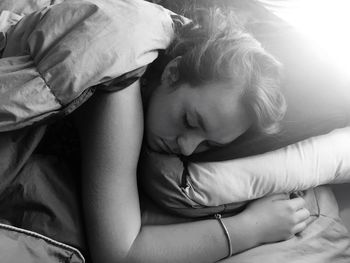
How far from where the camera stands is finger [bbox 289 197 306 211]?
3.22 ft

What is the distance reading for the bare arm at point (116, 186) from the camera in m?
0.78

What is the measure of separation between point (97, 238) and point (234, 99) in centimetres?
34

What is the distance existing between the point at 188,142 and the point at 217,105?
9 centimetres

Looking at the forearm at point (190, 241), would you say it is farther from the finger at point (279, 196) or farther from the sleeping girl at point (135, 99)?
the finger at point (279, 196)

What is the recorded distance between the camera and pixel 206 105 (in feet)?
2.72

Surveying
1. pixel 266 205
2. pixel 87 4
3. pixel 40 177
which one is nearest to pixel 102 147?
pixel 40 177

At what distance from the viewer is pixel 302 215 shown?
99 centimetres

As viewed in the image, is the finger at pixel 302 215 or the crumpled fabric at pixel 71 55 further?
the finger at pixel 302 215

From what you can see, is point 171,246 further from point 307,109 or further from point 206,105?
point 307,109

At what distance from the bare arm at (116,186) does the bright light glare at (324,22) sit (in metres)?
0.45

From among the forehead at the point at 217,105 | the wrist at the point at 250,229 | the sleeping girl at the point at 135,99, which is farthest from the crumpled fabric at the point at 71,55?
the wrist at the point at 250,229

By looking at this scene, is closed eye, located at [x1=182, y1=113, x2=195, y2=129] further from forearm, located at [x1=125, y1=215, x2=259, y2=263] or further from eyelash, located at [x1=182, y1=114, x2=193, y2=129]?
forearm, located at [x1=125, y1=215, x2=259, y2=263]

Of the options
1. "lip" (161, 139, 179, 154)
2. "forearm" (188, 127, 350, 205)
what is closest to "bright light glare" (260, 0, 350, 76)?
"forearm" (188, 127, 350, 205)

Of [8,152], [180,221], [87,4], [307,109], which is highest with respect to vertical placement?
[87,4]
